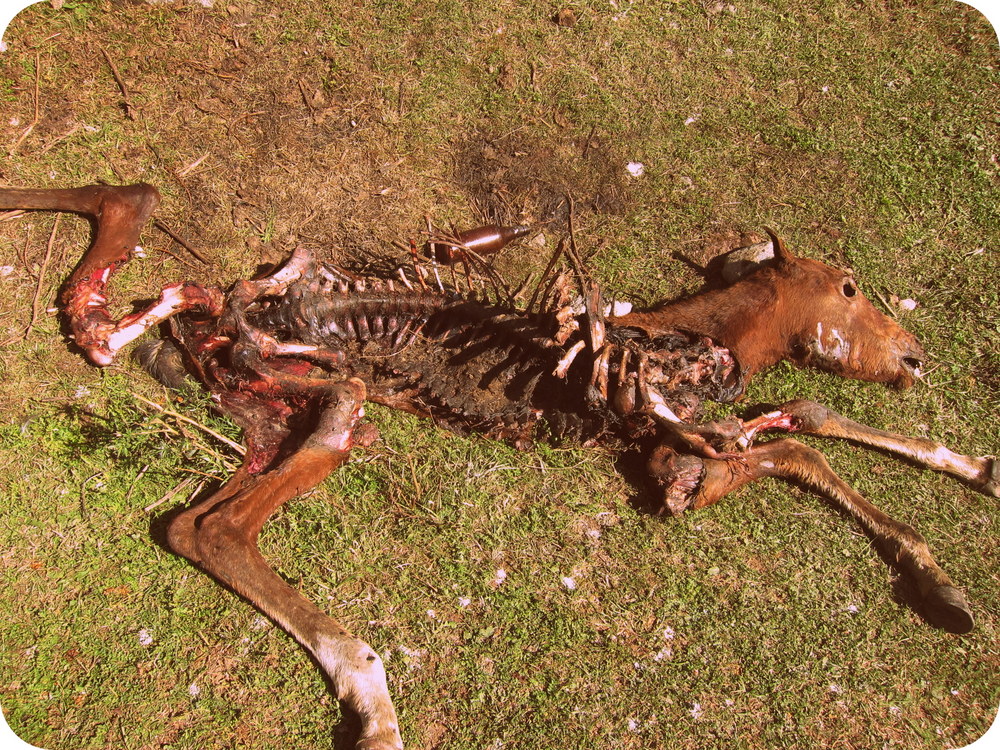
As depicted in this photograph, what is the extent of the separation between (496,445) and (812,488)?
1.88 metres

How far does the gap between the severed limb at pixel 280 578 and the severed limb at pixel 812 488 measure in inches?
67.8

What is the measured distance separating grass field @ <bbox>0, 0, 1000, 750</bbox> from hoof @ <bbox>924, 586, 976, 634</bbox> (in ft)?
0.30

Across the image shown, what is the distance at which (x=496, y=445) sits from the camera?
156 inches

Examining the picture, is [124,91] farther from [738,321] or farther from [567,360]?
[738,321]

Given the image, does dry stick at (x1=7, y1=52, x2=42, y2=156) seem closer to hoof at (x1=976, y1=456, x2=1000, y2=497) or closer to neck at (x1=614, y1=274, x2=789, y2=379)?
neck at (x1=614, y1=274, x2=789, y2=379)

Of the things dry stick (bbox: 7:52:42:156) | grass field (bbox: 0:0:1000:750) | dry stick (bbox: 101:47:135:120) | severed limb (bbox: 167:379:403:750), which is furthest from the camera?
dry stick (bbox: 101:47:135:120)

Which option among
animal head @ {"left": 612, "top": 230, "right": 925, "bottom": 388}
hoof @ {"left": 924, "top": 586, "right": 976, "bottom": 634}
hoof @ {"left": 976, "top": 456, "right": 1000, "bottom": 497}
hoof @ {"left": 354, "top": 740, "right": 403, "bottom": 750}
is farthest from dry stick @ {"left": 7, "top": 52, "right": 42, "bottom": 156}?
hoof @ {"left": 976, "top": 456, "right": 1000, "bottom": 497}

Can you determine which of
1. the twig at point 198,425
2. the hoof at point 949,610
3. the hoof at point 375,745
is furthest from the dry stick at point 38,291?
the hoof at point 949,610

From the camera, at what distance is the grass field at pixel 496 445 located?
337 centimetres

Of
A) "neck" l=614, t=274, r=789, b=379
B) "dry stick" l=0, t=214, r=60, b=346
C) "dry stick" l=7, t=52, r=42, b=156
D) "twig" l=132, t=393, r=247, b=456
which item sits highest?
"dry stick" l=7, t=52, r=42, b=156

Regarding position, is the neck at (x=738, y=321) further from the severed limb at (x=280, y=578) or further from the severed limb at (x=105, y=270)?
the severed limb at (x=105, y=270)

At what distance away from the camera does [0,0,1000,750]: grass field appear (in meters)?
3.37

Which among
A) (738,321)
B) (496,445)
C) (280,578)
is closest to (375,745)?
(280,578)

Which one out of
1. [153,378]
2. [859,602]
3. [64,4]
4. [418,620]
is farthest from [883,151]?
[64,4]
